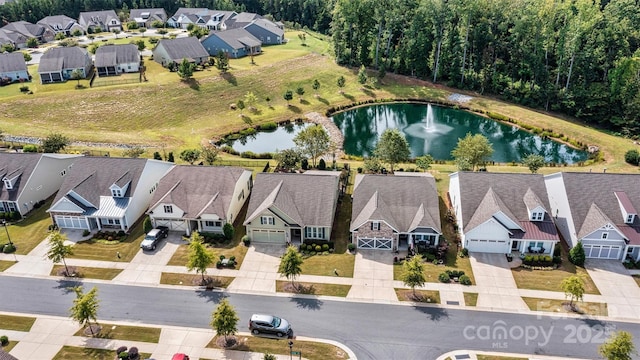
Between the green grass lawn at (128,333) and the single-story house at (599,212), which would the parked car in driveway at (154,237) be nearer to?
the green grass lawn at (128,333)

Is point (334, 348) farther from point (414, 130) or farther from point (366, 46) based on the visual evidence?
point (366, 46)

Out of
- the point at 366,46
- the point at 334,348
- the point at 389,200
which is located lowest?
the point at 334,348

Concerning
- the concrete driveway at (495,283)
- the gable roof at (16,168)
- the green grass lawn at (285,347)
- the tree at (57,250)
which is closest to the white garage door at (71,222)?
the gable roof at (16,168)

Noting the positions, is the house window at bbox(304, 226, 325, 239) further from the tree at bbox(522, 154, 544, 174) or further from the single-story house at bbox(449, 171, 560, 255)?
the tree at bbox(522, 154, 544, 174)

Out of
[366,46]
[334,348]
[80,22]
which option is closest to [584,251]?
[334,348]

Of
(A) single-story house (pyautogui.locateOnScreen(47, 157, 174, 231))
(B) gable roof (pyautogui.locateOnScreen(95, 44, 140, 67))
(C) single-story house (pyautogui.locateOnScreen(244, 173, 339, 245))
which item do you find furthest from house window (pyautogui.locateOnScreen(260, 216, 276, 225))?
(B) gable roof (pyautogui.locateOnScreen(95, 44, 140, 67))
